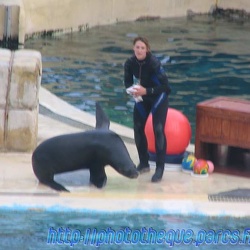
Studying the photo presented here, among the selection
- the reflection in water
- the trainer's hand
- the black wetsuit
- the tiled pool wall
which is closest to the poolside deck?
the black wetsuit

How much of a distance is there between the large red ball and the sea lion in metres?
0.81

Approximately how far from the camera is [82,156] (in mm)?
9195

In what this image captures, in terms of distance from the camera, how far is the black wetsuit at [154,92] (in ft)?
31.0

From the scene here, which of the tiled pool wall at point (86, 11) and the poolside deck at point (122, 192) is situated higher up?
the tiled pool wall at point (86, 11)

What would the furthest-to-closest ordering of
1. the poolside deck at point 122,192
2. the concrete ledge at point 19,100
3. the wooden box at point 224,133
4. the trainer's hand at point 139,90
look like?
1. the concrete ledge at point 19,100
2. the wooden box at point 224,133
3. the trainer's hand at point 139,90
4. the poolside deck at point 122,192

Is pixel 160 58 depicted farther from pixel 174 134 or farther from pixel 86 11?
pixel 174 134

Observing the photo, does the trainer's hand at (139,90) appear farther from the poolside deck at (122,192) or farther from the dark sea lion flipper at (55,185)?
the dark sea lion flipper at (55,185)

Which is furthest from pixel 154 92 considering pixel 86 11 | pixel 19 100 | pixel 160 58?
pixel 86 11

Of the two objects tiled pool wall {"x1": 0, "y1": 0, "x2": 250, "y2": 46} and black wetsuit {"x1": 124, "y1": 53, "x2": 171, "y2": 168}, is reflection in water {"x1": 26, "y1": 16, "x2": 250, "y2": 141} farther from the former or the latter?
black wetsuit {"x1": 124, "y1": 53, "x2": 171, "y2": 168}

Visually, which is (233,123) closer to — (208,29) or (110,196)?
(110,196)

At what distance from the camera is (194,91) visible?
52.7ft

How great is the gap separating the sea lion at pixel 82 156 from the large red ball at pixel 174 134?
31.9 inches

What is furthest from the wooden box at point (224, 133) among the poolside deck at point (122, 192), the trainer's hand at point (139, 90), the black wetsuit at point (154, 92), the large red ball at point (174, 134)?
the trainer's hand at point (139, 90)

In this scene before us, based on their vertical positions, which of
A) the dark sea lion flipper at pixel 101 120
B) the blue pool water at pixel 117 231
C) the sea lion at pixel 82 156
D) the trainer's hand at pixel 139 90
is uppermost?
the trainer's hand at pixel 139 90
